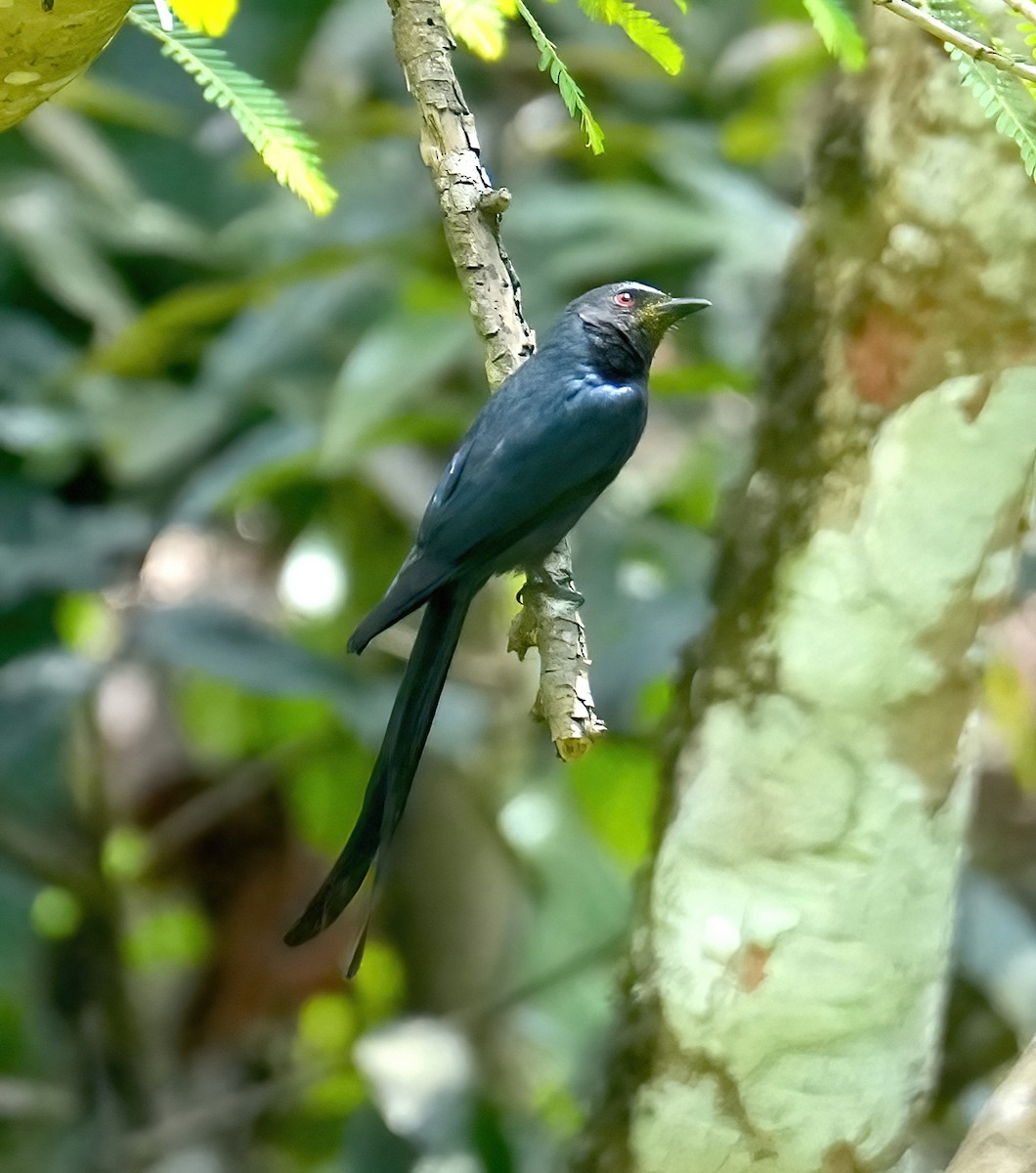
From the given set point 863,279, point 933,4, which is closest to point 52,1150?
point 863,279

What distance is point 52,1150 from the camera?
2773 mm

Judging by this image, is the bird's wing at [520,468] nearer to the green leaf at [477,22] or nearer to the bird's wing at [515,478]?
the bird's wing at [515,478]

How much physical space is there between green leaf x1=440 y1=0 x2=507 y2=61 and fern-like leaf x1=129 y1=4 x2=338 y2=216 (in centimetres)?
20

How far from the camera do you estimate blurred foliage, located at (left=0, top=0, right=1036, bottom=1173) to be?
257 centimetres

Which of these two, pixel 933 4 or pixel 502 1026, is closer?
pixel 933 4

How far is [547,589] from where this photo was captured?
1.44m

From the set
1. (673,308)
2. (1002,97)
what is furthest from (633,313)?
(1002,97)

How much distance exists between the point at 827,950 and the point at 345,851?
0.65 m

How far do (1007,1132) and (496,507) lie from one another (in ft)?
2.67

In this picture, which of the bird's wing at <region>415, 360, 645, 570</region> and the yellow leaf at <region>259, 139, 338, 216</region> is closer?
the yellow leaf at <region>259, 139, 338, 216</region>

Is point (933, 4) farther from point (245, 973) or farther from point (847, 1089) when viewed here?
point (245, 973)

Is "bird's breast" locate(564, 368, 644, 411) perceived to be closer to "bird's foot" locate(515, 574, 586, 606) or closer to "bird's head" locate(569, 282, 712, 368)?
"bird's head" locate(569, 282, 712, 368)

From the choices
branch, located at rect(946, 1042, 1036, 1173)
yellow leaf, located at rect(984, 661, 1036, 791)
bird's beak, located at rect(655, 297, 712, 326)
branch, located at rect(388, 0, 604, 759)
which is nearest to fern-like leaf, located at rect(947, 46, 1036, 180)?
branch, located at rect(388, 0, 604, 759)

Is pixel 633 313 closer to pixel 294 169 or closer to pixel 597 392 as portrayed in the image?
pixel 597 392
